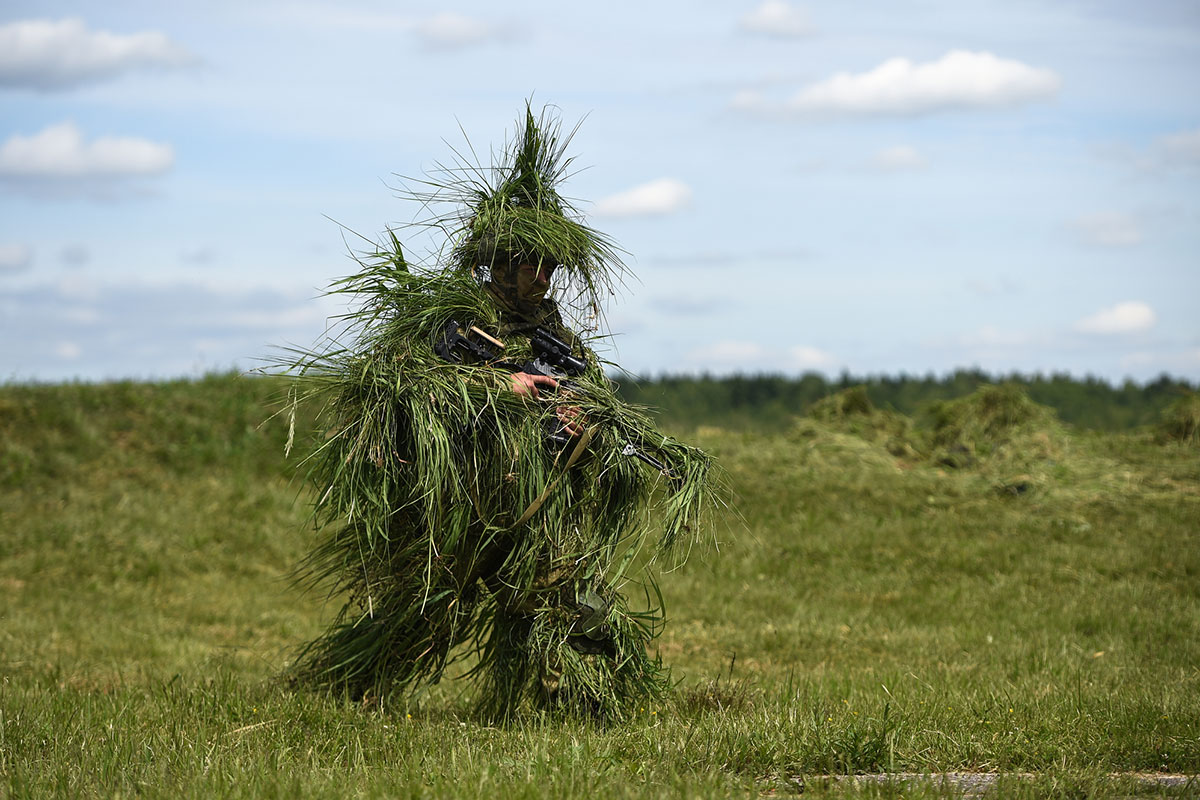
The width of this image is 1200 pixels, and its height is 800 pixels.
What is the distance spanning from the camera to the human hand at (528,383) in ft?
17.4

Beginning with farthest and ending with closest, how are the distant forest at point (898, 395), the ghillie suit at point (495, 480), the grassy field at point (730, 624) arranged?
the distant forest at point (898, 395) < the ghillie suit at point (495, 480) < the grassy field at point (730, 624)

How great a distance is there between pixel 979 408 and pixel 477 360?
40.9 ft

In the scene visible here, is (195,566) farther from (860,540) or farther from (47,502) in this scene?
(860,540)

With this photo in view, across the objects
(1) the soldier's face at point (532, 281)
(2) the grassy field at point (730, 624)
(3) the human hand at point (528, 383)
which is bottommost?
(2) the grassy field at point (730, 624)

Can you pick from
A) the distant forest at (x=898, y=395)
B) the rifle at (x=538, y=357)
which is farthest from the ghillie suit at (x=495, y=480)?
the distant forest at (x=898, y=395)

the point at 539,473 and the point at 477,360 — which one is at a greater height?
the point at 477,360

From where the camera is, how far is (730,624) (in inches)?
394

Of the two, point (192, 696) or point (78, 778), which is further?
point (192, 696)

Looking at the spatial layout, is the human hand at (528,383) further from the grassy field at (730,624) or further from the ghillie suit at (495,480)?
the grassy field at (730,624)

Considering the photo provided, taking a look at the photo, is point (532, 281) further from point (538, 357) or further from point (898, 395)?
point (898, 395)

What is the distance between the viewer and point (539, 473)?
530 centimetres

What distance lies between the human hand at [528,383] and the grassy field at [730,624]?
5.50 ft

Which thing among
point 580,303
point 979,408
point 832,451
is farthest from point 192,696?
point 979,408

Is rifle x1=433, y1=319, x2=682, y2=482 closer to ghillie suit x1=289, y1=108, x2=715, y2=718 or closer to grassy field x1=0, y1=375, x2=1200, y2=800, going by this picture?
ghillie suit x1=289, y1=108, x2=715, y2=718
